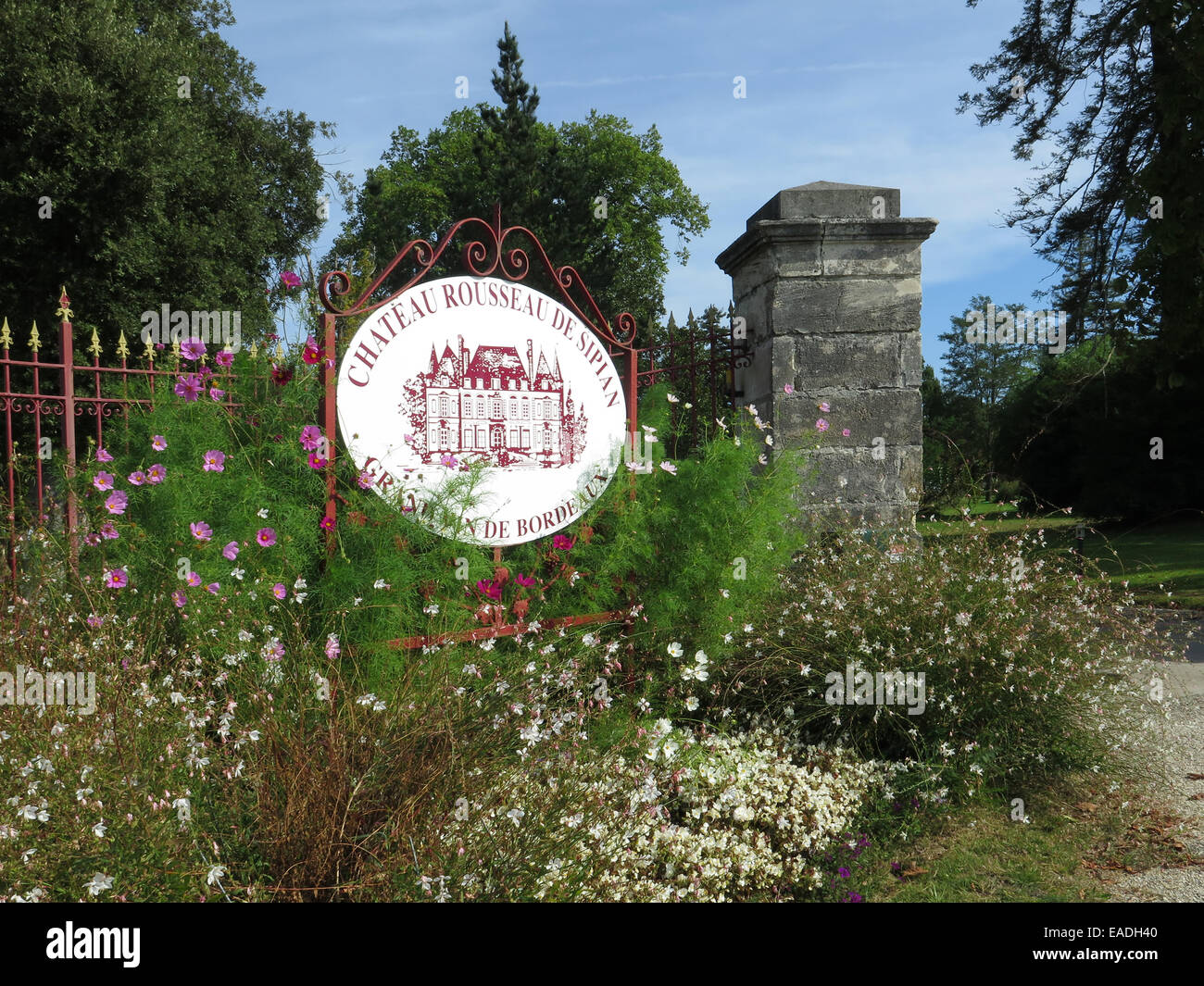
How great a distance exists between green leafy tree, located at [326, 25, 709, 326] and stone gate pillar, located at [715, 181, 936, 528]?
46.2 feet

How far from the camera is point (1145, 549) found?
57.7 feet

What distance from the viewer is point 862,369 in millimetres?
6012

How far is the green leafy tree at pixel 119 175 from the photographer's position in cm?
1335

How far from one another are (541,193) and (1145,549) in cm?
1569

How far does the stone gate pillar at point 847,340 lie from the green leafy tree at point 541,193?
14084 millimetres

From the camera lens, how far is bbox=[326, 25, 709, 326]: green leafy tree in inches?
856

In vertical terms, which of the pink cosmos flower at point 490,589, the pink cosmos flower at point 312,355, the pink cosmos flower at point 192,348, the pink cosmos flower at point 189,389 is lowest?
the pink cosmos flower at point 490,589

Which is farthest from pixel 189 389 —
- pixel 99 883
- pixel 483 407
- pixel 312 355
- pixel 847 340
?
pixel 847 340

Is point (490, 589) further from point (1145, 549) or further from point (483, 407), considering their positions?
point (1145, 549)

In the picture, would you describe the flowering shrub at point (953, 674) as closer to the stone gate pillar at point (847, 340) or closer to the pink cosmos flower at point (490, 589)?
the pink cosmos flower at point (490, 589)

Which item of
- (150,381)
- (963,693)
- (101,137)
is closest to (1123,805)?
(963,693)

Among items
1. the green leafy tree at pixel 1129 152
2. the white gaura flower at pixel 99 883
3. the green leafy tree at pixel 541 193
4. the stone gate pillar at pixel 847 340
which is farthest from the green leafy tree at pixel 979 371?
the white gaura flower at pixel 99 883

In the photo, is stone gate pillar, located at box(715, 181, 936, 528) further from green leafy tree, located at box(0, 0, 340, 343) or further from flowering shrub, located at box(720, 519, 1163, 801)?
green leafy tree, located at box(0, 0, 340, 343)

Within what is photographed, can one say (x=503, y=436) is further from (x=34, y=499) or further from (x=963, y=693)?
(x=34, y=499)
